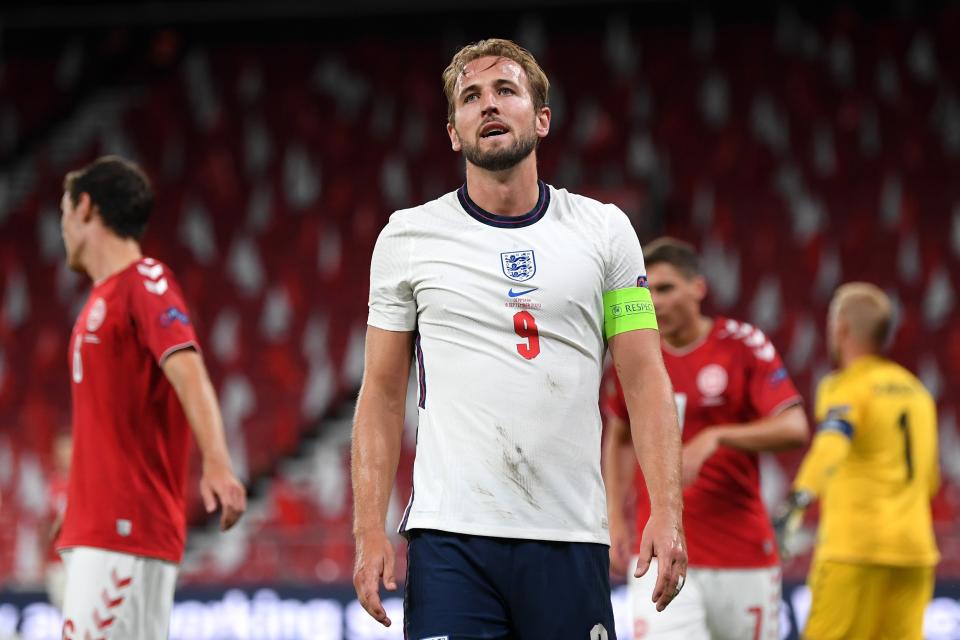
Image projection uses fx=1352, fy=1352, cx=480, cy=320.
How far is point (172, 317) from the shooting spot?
4293mm

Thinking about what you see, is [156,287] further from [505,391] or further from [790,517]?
[790,517]

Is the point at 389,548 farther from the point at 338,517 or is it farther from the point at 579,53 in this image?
the point at 579,53

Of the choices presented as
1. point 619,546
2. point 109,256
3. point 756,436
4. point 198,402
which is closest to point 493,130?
point 198,402

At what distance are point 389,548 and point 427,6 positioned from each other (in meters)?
16.2

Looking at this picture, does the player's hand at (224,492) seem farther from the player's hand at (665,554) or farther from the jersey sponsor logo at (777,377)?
the jersey sponsor logo at (777,377)

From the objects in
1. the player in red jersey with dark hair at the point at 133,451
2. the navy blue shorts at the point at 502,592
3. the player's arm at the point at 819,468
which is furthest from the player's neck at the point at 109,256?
the player's arm at the point at 819,468

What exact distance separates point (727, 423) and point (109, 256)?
7.81 feet

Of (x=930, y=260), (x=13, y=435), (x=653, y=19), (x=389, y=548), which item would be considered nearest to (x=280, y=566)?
(x=13, y=435)

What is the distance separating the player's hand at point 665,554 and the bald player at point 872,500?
3273 mm

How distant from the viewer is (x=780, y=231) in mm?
16703

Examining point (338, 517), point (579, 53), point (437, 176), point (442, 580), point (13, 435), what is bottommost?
point (442, 580)

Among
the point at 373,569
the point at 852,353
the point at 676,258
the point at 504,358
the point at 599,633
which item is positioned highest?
the point at 676,258

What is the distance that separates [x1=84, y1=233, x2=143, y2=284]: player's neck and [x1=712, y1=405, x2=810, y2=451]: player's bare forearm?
7.09 ft

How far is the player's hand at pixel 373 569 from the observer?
2992 mm
